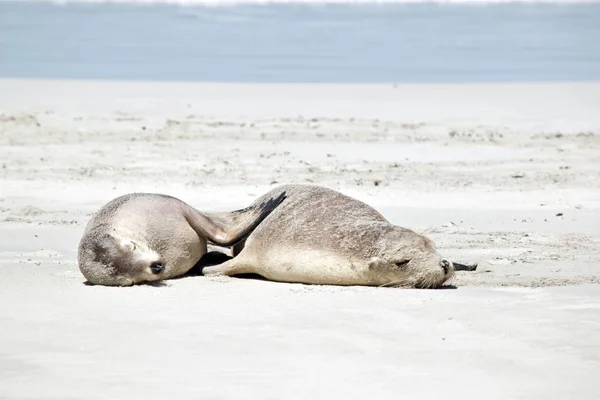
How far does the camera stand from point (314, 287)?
23.5ft

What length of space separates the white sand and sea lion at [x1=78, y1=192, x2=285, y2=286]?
0.16 meters

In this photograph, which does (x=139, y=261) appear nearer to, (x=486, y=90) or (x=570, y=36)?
(x=486, y=90)

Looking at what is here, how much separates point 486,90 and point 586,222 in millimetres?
8914

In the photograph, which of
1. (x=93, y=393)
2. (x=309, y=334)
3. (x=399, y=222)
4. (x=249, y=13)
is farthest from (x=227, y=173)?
(x=249, y=13)

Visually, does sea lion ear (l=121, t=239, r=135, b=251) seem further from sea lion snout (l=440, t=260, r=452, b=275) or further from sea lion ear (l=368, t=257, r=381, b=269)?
sea lion snout (l=440, t=260, r=452, b=275)

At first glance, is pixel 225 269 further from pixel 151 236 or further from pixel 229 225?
pixel 151 236

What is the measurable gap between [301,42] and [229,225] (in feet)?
68.6

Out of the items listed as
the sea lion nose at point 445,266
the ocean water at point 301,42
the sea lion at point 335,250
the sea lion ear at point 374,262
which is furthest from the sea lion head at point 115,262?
the ocean water at point 301,42

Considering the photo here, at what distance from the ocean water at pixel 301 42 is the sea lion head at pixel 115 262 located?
1302cm

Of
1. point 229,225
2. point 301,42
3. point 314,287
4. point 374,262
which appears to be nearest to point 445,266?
point 374,262

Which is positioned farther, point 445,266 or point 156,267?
point 156,267

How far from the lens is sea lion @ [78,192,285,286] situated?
23.6 feet

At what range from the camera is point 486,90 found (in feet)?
59.9

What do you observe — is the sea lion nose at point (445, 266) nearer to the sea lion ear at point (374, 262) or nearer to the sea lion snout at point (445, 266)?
the sea lion snout at point (445, 266)
